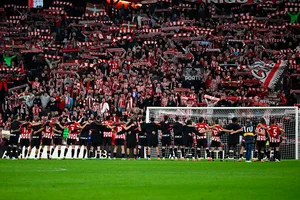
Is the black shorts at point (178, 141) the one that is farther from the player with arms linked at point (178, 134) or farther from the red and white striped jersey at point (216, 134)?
the red and white striped jersey at point (216, 134)

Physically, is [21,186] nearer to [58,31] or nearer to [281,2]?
[58,31]

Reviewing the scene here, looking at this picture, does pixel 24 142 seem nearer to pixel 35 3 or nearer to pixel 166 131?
pixel 166 131

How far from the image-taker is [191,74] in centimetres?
3525

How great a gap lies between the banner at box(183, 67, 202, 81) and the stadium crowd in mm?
58

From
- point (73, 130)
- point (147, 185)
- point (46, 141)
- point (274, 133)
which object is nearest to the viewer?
point (147, 185)

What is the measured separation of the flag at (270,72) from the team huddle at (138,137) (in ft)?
21.1

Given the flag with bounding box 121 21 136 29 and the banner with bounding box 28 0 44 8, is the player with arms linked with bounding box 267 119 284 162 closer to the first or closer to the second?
the flag with bounding box 121 21 136 29

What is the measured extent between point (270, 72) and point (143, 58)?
7.88m

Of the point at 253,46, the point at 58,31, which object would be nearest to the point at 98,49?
the point at 58,31

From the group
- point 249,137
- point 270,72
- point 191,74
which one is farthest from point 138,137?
point 270,72

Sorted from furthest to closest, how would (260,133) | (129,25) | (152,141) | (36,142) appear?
(129,25)
(36,142)
(152,141)
(260,133)

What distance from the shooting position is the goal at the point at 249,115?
29.0m

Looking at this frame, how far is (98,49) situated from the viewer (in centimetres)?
4050

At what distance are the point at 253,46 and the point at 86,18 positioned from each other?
1292 cm
